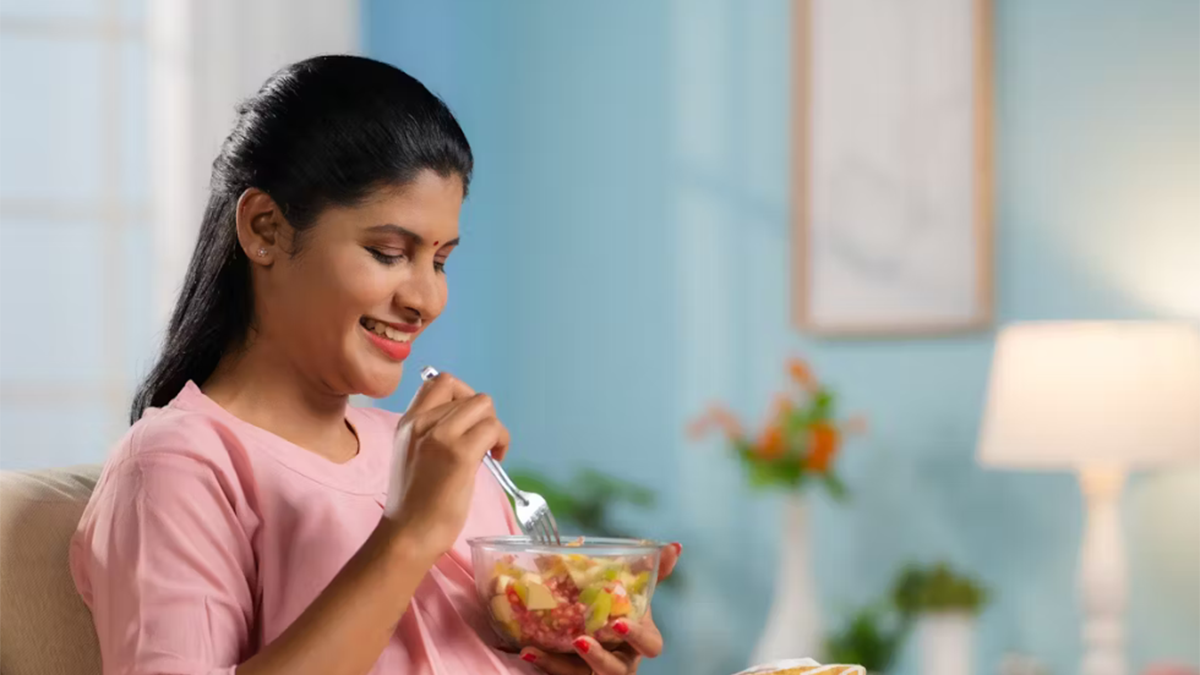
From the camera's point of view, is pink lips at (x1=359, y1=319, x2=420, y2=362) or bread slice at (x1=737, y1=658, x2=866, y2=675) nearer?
pink lips at (x1=359, y1=319, x2=420, y2=362)

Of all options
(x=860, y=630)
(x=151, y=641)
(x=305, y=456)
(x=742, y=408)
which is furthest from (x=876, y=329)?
(x=151, y=641)

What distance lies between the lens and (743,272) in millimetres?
3877

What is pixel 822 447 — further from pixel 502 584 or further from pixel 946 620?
pixel 502 584

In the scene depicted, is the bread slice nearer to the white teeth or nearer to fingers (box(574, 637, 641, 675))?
fingers (box(574, 637, 641, 675))

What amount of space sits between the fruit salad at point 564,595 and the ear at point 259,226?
352mm

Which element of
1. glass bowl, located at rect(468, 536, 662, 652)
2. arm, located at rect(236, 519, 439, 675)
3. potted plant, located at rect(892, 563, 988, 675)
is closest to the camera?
arm, located at rect(236, 519, 439, 675)

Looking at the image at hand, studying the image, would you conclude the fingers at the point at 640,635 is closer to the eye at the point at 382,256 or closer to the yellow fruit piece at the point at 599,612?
the yellow fruit piece at the point at 599,612

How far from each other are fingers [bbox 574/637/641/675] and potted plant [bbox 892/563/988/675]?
6.92 feet

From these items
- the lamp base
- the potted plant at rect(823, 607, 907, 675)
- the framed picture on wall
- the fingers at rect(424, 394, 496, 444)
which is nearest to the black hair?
the fingers at rect(424, 394, 496, 444)

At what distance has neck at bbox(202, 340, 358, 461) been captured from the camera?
1336 millimetres

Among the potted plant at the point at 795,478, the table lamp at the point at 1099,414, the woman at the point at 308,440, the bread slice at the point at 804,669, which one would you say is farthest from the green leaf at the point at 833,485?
the woman at the point at 308,440

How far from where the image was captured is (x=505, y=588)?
1.25 metres

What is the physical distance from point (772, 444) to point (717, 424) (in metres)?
0.36

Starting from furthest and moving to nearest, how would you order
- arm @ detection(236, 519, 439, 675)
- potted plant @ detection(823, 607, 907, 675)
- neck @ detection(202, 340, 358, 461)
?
potted plant @ detection(823, 607, 907, 675) → neck @ detection(202, 340, 358, 461) → arm @ detection(236, 519, 439, 675)
